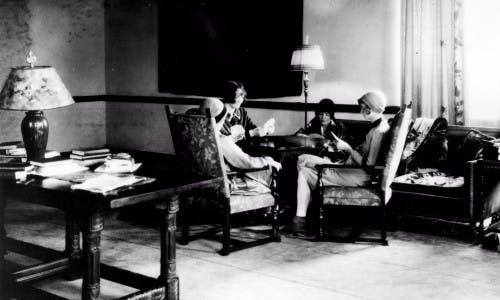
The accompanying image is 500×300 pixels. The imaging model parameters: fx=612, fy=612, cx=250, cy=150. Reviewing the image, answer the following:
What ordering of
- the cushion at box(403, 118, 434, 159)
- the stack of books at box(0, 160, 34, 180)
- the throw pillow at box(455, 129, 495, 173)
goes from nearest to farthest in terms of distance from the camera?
1. the stack of books at box(0, 160, 34, 180)
2. the throw pillow at box(455, 129, 495, 173)
3. the cushion at box(403, 118, 434, 159)

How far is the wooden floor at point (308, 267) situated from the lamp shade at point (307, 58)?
2008 mm

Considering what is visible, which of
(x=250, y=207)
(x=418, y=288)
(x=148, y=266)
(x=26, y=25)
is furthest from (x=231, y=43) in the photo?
(x=418, y=288)

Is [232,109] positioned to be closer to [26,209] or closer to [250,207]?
[250,207]

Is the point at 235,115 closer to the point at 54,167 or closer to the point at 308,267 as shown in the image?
the point at 308,267

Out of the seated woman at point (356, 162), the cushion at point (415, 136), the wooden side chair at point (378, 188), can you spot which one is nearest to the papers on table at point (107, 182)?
the wooden side chair at point (378, 188)

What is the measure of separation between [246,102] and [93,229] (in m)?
4.96

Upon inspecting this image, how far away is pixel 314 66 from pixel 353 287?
3.04 meters

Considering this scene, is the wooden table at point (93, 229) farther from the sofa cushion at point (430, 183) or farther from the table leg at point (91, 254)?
the sofa cushion at point (430, 183)

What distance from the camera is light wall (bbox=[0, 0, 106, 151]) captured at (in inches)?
338

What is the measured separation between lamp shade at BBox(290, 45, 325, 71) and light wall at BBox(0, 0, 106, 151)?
4.35m

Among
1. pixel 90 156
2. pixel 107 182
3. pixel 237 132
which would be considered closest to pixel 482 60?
pixel 237 132

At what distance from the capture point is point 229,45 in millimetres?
7840

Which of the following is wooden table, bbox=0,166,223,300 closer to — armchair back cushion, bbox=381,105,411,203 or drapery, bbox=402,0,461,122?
armchair back cushion, bbox=381,105,411,203

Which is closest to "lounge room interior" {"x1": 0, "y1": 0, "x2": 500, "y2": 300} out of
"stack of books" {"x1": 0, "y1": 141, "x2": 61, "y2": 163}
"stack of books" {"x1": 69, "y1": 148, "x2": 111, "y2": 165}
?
"stack of books" {"x1": 0, "y1": 141, "x2": 61, "y2": 163}
